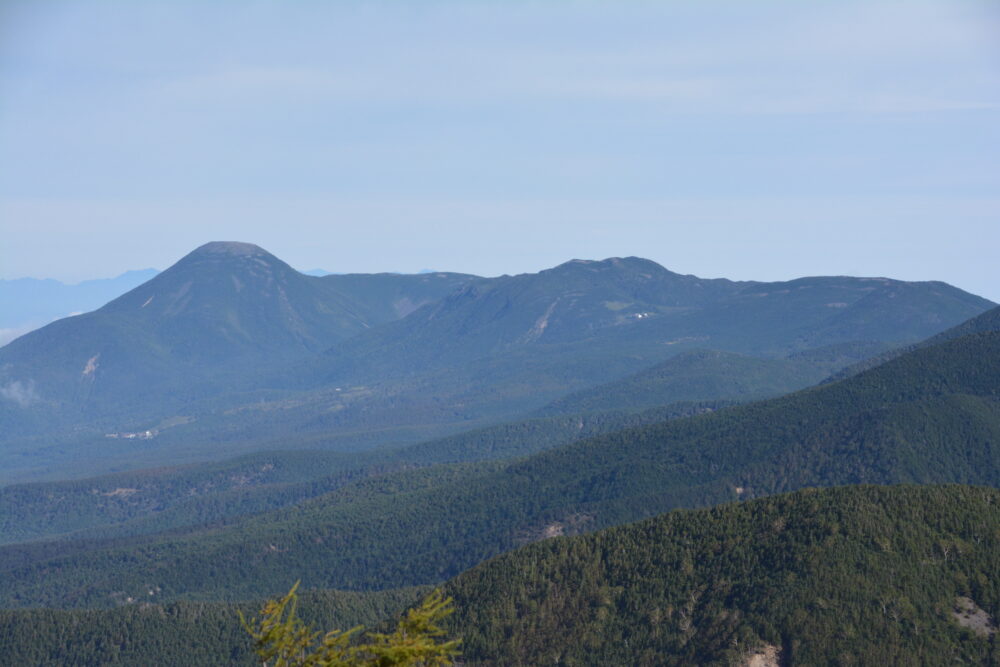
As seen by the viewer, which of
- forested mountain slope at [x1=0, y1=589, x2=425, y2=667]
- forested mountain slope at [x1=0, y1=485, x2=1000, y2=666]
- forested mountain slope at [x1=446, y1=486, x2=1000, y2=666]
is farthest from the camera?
forested mountain slope at [x1=0, y1=589, x2=425, y2=667]

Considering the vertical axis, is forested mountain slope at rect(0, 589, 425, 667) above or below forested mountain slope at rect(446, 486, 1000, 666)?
below

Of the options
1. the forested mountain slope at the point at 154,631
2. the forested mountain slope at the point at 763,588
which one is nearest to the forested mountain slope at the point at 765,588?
the forested mountain slope at the point at 763,588

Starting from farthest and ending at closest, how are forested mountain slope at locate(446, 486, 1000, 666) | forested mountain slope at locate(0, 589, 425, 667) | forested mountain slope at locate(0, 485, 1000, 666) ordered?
forested mountain slope at locate(0, 589, 425, 667), forested mountain slope at locate(0, 485, 1000, 666), forested mountain slope at locate(446, 486, 1000, 666)

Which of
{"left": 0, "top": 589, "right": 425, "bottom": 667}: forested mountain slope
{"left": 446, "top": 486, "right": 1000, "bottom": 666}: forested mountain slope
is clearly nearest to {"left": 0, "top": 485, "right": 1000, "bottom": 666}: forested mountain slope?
{"left": 446, "top": 486, "right": 1000, "bottom": 666}: forested mountain slope

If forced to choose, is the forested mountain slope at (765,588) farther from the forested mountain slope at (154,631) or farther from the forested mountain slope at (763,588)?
the forested mountain slope at (154,631)

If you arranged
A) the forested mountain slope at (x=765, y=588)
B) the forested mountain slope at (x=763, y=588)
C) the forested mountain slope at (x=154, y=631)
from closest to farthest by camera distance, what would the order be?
the forested mountain slope at (x=765, y=588) < the forested mountain slope at (x=763, y=588) < the forested mountain slope at (x=154, y=631)

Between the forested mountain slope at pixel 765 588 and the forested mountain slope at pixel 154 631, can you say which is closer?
the forested mountain slope at pixel 765 588

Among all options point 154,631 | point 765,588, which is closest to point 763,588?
point 765,588

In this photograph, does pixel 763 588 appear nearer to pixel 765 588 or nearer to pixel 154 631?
pixel 765 588

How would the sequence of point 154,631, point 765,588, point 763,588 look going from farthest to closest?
point 154,631
point 763,588
point 765,588

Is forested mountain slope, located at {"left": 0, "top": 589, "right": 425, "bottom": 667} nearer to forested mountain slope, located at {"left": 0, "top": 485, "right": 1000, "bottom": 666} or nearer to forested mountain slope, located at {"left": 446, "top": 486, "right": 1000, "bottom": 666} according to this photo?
forested mountain slope, located at {"left": 0, "top": 485, "right": 1000, "bottom": 666}

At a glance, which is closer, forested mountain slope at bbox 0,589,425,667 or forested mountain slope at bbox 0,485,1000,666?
forested mountain slope at bbox 0,485,1000,666

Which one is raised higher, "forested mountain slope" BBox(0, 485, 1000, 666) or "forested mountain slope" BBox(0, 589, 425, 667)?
"forested mountain slope" BBox(0, 485, 1000, 666)

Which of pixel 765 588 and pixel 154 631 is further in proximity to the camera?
pixel 154 631
